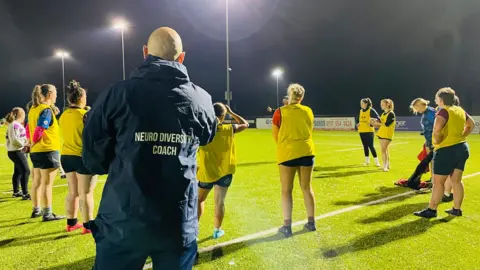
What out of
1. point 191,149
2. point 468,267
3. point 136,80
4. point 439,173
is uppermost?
point 136,80

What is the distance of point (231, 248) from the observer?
15.3ft

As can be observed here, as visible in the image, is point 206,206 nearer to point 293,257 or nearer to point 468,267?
point 293,257

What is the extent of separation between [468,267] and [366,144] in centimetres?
797

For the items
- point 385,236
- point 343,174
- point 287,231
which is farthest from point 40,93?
point 343,174

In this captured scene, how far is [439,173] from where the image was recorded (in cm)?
570

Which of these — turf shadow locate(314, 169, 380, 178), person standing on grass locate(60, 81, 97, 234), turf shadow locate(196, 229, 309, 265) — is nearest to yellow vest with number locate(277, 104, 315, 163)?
turf shadow locate(196, 229, 309, 265)

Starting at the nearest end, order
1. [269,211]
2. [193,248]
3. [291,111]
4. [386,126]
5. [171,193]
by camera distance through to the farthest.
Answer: [171,193] < [193,248] < [291,111] < [269,211] < [386,126]

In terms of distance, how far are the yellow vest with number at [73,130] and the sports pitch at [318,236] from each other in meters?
1.30

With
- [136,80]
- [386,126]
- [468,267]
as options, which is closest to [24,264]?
[136,80]

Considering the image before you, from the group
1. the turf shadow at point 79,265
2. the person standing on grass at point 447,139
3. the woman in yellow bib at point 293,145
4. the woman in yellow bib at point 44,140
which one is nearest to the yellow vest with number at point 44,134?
the woman in yellow bib at point 44,140

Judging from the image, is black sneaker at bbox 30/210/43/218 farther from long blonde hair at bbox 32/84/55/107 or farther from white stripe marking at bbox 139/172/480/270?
Result: white stripe marking at bbox 139/172/480/270

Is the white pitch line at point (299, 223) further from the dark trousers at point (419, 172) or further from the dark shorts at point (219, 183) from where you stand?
Result: the dark shorts at point (219, 183)

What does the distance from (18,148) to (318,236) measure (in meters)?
6.42

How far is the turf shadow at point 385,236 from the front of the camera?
460cm
